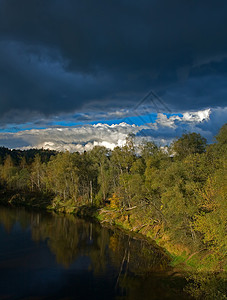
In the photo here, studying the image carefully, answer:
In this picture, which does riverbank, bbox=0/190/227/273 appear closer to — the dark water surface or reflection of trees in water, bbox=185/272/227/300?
reflection of trees in water, bbox=185/272/227/300

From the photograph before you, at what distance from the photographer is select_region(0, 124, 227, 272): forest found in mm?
28141

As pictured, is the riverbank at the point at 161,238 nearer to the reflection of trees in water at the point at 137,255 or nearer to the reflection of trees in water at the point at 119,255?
the reflection of trees in water at the point at 119,255

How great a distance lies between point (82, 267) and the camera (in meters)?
32.7

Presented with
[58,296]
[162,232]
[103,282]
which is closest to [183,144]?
[162,232]

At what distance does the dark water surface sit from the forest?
466cm

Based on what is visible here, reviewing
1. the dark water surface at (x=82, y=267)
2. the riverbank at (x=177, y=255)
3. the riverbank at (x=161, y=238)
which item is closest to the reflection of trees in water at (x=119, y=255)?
the dark water surface at (x=82, y=267)

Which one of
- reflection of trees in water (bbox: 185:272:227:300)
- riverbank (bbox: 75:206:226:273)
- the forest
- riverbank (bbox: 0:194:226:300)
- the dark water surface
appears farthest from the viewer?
riverbank (bbox: 75:206:226:273)

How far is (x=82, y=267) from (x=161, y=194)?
1689 centimetres

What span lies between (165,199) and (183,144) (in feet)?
68.9

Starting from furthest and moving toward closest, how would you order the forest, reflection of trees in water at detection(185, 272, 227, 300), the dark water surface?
the forest < the dark water surface < reflection of trees in water at detection(185, 272, 227, 300)

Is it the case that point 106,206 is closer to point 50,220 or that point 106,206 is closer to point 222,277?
point 50,220

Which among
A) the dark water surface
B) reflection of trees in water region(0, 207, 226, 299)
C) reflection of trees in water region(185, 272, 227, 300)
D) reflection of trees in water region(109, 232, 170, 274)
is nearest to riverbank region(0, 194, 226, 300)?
reflection of trees in water region(185, 272, 227, 300)

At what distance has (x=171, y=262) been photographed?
3353 centimetres

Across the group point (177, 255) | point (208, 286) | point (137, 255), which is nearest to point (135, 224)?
point (137, 255)
